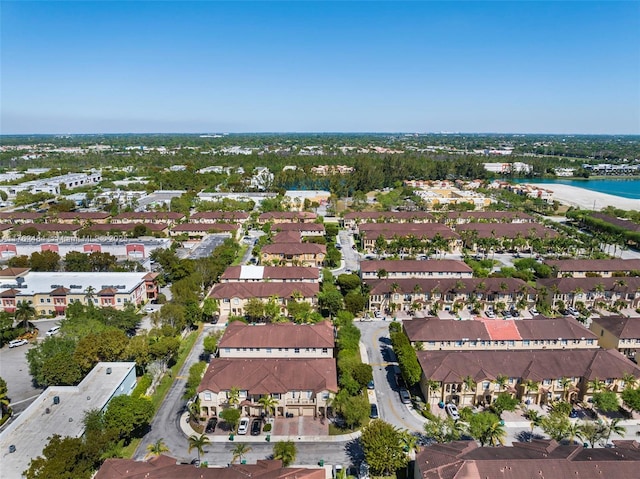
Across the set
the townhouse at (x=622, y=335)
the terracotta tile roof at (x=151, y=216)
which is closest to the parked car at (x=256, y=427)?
the townhouse at (x=622, y=335)

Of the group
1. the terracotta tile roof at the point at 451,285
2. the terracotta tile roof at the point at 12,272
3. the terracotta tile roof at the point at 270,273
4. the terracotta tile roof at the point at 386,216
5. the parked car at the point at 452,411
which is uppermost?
the terracotta tile roof at the point at 386,216

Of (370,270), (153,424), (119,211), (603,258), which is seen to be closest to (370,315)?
(370,270)

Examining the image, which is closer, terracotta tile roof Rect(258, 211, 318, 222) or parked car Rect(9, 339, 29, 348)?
parked car Rect(9, 339, 29, 348)

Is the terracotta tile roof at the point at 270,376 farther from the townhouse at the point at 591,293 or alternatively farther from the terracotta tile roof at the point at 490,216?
the terracotta tile roof at the point at 490,216

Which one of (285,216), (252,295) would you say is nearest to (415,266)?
(252,295)

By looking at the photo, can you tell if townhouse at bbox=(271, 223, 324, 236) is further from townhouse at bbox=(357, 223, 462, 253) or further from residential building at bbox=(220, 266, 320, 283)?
residential building at bbox=(220, 266, 320, 283)

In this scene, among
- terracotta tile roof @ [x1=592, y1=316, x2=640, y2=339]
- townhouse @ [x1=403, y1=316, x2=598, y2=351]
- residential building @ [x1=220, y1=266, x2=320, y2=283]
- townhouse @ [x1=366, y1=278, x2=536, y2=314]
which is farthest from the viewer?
residential building @ [x1=220, y1=266, x2=320, y2=283]

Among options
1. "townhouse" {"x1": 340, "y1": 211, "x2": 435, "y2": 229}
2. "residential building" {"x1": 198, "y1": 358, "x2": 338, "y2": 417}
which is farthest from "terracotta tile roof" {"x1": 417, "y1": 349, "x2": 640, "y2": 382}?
"townhouse" {"x1": 340, "y1": 211, "x2": 435, "y2": 229}

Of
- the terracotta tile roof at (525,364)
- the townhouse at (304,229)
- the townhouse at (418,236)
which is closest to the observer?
the terracotta tile roof at (525,364)
